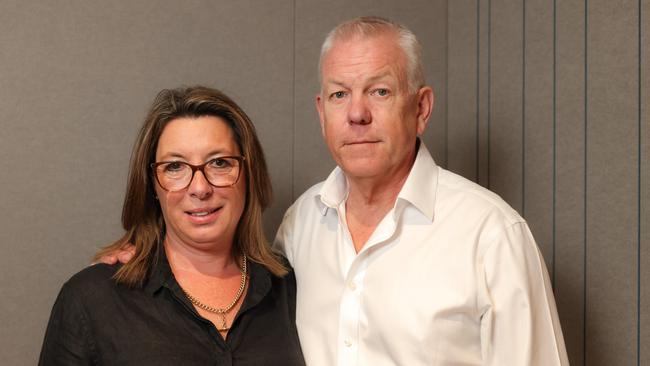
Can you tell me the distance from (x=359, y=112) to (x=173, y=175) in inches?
22.3

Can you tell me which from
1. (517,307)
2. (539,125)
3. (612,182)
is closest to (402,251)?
(517,307)

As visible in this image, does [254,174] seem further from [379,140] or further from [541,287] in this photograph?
[541,287]

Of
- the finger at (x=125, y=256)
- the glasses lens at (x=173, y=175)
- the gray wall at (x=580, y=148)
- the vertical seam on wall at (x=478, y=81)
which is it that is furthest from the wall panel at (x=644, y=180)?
the finger at (x=125, y=256)

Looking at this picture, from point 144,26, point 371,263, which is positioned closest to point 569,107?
point 371,263

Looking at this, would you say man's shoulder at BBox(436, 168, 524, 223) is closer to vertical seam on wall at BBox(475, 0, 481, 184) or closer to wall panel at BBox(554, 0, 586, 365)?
wall panel at BBox(554, 0, 586, 365)

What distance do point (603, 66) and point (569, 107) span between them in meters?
0.19

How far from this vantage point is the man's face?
1866 millimetres

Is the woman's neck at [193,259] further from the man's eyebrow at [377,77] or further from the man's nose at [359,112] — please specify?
the man's eyebrow at [377,77]

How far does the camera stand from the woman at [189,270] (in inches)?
69.4

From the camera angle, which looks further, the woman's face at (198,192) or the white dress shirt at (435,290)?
the woman's face at (198,192)

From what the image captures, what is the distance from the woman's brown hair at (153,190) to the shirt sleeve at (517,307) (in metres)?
0.67

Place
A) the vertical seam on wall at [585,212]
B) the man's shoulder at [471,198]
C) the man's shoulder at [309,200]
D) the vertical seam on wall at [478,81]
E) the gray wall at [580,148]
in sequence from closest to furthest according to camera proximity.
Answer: the man's shoulder at [471,198] < the gray wall at [580,148] < the vertical seam on wall at [585,212] < the man's shoulder at [309,200] < the vertical seam on wall at [478,81]

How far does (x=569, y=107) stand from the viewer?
2.16 m

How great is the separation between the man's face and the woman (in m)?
0.31
